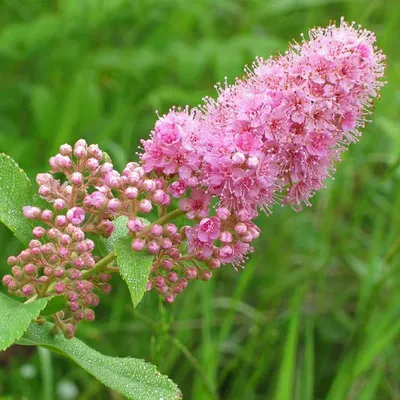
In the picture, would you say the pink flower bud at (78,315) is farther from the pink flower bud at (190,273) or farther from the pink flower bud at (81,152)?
the pink flower bud at (81,152)

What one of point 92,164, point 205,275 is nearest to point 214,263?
point 205,275

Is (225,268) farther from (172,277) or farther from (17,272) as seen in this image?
(17,272)

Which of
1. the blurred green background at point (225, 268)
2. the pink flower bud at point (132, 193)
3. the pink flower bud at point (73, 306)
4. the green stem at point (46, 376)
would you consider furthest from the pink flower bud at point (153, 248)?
the green stem at point (46, 376)

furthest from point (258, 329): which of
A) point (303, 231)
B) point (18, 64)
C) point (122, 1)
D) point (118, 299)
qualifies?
point (18, 64)

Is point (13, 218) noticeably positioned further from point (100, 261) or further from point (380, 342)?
point (380, 342)

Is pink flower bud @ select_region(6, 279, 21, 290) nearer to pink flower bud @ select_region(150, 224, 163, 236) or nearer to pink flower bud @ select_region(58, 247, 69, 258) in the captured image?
pink flower bud @ select_region(58, 247, 69, 258)

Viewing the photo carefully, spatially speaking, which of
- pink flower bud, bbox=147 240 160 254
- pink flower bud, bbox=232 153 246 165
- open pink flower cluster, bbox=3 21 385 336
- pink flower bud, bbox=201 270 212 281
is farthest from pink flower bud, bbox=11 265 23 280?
pink flower bud, bbox=232 153 246 165
